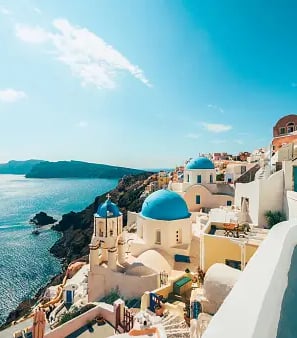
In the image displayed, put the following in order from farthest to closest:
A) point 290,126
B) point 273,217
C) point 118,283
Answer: point 290,126 → point 118,283 → point 273,217

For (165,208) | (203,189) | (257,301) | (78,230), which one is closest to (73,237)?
(78,230)

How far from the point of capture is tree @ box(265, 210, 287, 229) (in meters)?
11.7

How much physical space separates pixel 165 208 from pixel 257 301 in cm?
1397

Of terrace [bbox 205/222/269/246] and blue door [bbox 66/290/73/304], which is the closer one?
terrace [bbox 205/222/269/246]

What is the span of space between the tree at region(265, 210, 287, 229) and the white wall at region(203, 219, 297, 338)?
10.5m

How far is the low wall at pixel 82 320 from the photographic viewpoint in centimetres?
1000

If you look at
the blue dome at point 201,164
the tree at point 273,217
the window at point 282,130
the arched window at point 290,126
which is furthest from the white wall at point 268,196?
the window at point 282,130

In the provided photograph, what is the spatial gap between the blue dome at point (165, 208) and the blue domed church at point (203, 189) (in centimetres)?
692

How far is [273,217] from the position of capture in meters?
11.9

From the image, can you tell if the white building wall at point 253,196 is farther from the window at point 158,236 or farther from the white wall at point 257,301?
the white wall at point 257,301

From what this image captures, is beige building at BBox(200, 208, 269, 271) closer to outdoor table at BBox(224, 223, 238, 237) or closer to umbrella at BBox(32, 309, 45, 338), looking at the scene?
outdoor table at BBox(224, 223, 238, 237)

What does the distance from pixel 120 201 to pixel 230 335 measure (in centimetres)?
5854

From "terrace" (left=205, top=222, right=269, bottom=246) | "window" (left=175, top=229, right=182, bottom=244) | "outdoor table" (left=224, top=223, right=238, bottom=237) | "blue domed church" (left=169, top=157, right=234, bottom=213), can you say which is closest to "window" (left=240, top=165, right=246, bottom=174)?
"blue domed church" (left=169, top=157, right=234, bottom=213)

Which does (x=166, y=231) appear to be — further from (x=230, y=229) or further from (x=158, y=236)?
(x=230, y=229)
